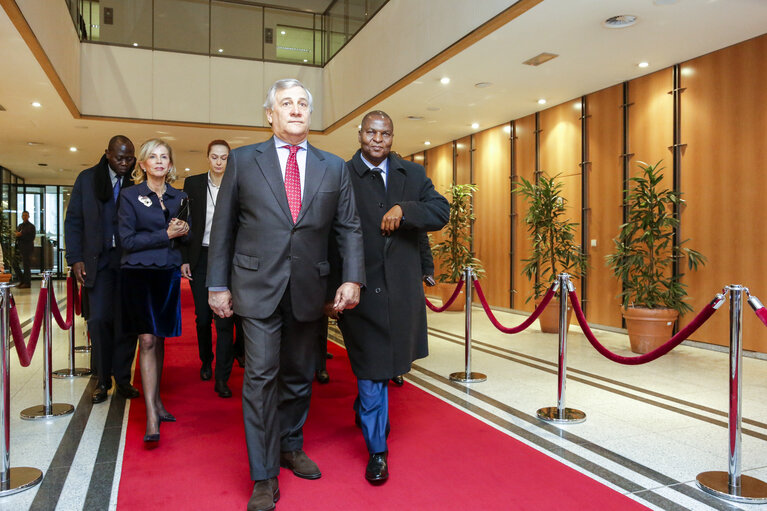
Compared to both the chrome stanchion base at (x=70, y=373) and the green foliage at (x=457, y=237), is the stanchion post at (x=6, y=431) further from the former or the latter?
the green foliage at (x=457, y=237)

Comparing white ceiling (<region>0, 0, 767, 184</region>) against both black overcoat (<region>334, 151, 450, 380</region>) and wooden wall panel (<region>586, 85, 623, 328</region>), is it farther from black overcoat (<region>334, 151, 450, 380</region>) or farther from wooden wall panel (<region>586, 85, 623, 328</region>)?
black overcoat (<region>334, 151, 450, 380</region>)

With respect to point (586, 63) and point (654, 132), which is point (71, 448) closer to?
point (586, 63)

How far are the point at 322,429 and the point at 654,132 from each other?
5417 mm

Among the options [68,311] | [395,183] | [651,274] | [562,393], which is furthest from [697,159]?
[68,311]

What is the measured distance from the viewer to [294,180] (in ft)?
7.85

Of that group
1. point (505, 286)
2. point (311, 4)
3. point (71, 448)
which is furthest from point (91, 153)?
point (71, 448)

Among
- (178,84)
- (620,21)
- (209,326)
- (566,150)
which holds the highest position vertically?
(178,84)

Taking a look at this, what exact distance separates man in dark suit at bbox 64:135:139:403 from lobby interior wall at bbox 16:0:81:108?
261cm

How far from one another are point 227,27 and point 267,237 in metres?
9.78

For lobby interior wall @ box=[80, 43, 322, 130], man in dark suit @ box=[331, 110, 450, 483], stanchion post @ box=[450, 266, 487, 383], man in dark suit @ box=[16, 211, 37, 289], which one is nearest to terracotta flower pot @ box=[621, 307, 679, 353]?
stanchion post @ box=[450, 266, 487, 383]

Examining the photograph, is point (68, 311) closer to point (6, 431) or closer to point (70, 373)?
point (70, 373)

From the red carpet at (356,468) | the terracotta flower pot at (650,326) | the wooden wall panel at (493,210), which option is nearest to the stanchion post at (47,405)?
the red carpet at (356,468)

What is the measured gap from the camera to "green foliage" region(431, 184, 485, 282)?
32.1ft

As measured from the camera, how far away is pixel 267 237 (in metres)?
2.28
